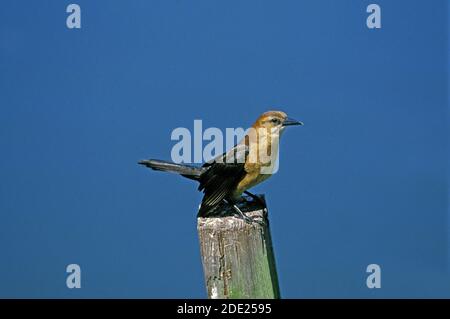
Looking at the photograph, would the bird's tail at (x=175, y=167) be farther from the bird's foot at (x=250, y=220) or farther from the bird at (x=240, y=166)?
the bird's foot at (x=250, y=220)

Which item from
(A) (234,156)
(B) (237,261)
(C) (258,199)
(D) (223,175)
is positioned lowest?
(B) (237,261)

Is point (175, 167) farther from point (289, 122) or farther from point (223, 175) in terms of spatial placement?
point (289, 122)

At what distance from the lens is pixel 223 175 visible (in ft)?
18.7

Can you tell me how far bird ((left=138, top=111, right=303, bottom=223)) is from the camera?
564cm

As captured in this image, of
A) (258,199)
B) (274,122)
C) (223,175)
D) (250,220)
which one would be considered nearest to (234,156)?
(223,175)

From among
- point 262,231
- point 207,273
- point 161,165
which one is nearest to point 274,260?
point 262,231

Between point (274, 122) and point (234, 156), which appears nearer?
point (234, 156)

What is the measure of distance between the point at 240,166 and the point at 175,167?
23.5 inches

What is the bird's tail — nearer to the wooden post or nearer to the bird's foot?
the bird's foot

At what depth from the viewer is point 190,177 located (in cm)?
585
